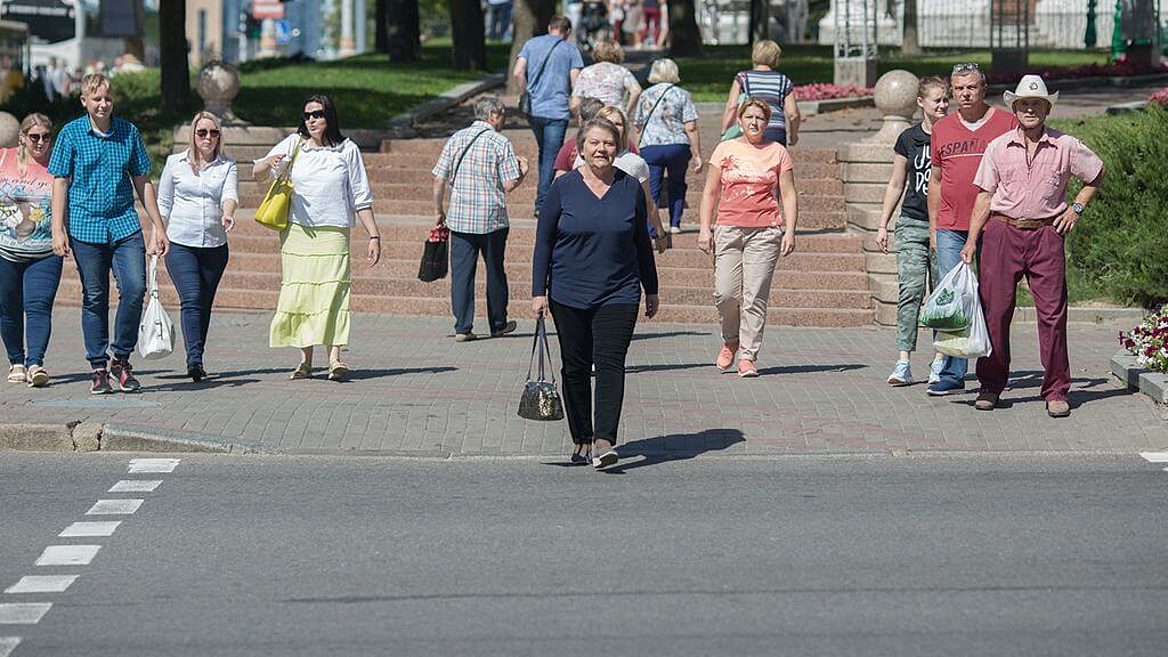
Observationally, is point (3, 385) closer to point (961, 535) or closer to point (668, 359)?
point (668, 359)

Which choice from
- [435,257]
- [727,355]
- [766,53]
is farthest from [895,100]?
[727,355]

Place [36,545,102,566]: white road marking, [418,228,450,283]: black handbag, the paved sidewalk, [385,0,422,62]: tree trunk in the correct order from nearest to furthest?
[36,545,102,566]: white road marking < the paved sidewalk < [418,228,450,283]: black handbag < [385,0,422,62]: tree trunk

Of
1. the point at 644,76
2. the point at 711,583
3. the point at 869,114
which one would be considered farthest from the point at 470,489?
the point at 644,76

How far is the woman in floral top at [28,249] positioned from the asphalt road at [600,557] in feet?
7.37

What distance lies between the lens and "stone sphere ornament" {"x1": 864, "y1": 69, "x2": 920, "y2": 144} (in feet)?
57.4

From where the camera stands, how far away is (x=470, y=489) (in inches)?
379

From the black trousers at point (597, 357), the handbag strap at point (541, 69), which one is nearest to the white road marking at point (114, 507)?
the black trousers at point (597, 357)

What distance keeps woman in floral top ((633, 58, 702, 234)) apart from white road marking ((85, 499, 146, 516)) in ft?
27.3

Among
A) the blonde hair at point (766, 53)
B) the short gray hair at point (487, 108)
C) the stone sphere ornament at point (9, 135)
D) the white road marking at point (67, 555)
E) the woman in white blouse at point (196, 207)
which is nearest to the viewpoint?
the white road marking at point (67, 555)

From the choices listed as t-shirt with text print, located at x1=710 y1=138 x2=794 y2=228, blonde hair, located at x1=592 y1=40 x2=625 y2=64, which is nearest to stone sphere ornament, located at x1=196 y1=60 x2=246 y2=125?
blonde hair, located at x1=592 y1=40 x2=625 y2=64

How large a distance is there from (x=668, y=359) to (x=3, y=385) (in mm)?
4519

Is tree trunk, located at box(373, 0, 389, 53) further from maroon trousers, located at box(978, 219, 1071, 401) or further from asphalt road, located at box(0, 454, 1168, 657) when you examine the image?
asphalt road, located at box(0, 454, 1168, 657)

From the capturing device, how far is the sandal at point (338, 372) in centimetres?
1275

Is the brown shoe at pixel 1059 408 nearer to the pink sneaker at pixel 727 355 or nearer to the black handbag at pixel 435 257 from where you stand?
the pink sneaker at pixel 727 355
